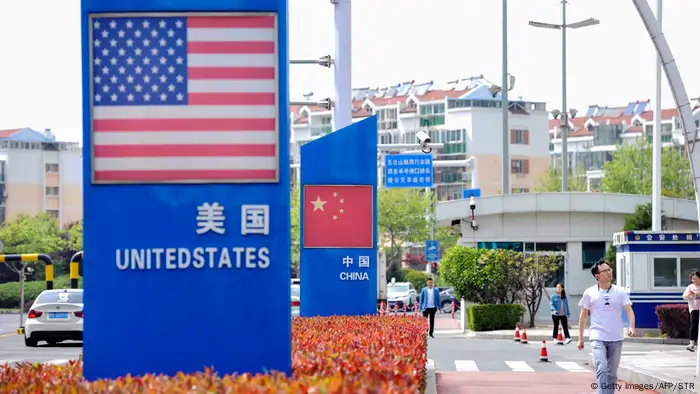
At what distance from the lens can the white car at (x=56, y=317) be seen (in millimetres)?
29812

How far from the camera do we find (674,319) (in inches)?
1247

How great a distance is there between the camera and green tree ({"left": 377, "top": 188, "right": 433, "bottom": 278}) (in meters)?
99.4

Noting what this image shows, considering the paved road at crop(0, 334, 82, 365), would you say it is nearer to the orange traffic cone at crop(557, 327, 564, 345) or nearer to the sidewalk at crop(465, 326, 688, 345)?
the sidewalk at crop(465, 326, 688, 345)

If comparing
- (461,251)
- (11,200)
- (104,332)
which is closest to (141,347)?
(104,332)

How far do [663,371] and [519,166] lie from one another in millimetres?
112021

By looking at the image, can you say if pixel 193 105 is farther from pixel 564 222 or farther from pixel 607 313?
pixel 564 222

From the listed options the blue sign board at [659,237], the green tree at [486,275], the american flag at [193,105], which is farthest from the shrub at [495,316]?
the american flag at [193,105]

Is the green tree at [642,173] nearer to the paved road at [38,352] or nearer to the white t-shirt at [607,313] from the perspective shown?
the paved road at [38,352]

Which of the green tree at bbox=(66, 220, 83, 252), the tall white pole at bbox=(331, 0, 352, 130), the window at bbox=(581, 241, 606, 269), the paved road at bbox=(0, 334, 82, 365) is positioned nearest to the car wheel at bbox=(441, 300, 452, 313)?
the window at bbox=(581, 241, 606, 269)

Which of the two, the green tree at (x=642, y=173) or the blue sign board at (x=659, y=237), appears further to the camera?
the green tree at (x=642, y=173)

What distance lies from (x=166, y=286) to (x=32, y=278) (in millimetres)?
77028

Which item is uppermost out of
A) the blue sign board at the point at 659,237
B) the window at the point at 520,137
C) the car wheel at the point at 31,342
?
the window at the point at 520,137

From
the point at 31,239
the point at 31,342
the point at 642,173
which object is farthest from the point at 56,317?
the point at 31,239

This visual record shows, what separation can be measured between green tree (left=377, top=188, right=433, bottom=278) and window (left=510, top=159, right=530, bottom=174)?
30.6 m
